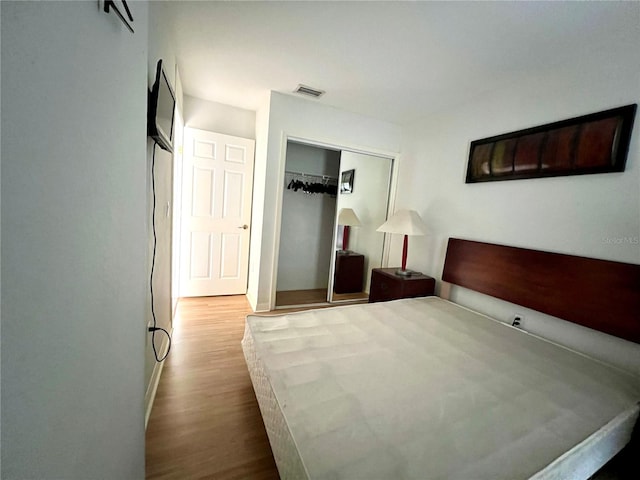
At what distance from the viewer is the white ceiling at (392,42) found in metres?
1.59

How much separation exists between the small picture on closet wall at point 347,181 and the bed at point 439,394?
1988mm

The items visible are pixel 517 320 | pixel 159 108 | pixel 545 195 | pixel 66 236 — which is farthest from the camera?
pixel 517 320

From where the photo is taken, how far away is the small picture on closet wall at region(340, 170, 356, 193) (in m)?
3.58

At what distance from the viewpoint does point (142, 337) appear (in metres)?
1.08

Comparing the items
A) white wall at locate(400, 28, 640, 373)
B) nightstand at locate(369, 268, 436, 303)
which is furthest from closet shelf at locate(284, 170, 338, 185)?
nightstand at locate(369, 268, 436, 303)

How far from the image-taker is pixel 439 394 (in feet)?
4.02

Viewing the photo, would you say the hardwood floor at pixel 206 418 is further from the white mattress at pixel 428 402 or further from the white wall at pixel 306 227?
the white wall at pixel 306 227

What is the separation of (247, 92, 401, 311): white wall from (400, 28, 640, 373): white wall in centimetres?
98

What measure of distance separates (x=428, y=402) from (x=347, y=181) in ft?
9.52

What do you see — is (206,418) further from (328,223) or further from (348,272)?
(328,223)

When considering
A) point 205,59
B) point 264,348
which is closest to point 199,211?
point 205,59

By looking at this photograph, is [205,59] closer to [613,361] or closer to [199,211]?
[199,211]

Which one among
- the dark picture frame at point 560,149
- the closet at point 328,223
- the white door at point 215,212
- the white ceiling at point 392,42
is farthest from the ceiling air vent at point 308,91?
the dark picture frame at point 560,149

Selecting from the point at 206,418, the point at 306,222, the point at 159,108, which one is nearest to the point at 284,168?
the point at 306,222
